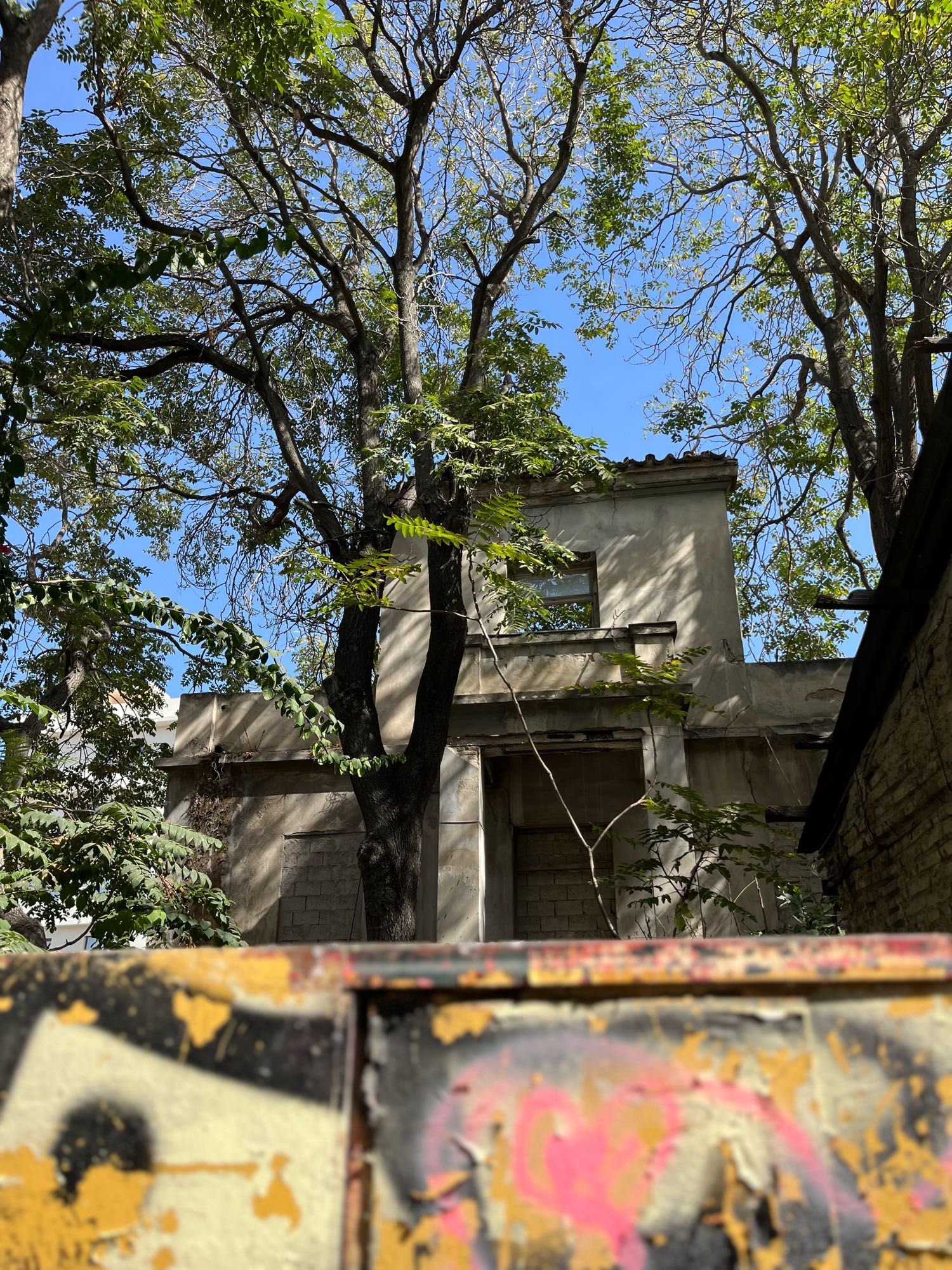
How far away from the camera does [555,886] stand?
12.1 m

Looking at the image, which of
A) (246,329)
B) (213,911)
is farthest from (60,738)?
(213,911)

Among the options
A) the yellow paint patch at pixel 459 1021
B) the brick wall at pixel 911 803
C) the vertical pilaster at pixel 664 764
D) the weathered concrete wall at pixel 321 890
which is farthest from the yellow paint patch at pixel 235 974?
the weathered concrete wall at pixel 321 890

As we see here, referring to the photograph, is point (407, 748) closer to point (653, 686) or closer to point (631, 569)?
point (653, 686)

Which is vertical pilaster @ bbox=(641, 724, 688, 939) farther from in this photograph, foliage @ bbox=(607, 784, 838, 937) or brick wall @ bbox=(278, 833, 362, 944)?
brick wall @ bbox=(278, 833, 362, 944)

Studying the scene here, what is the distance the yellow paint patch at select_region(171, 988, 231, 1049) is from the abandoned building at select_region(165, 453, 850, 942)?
25.5 feet

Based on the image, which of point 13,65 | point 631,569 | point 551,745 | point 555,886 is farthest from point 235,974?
point 555,886

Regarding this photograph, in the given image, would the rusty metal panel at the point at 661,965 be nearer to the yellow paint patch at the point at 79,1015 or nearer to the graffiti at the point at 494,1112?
the graffiti at the point at 494,1112

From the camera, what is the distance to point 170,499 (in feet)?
40.7

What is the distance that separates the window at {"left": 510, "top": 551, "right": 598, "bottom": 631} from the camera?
12047 mm

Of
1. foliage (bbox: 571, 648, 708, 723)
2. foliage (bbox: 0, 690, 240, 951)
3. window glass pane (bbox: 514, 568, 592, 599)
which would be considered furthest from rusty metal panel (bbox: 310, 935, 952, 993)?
window glass pane (bbox: 514, 568, 592, 599)

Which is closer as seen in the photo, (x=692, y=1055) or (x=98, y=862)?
(x=692, y=1055)

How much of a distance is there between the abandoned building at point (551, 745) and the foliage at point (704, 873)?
1.01 feet

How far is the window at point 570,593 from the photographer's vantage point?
1205 cm

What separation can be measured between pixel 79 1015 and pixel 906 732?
4.83 m
